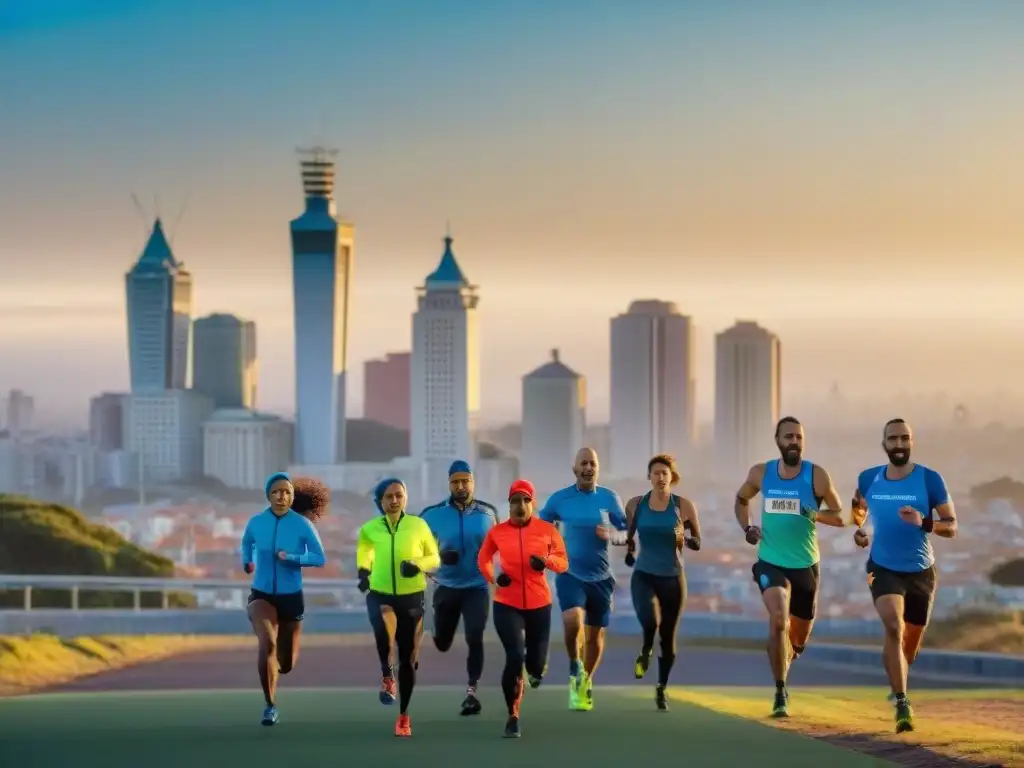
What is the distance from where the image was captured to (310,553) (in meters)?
16.3

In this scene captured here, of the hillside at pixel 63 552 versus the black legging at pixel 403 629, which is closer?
the black legging at pixel 403 629

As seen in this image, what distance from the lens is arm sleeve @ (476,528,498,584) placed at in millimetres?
16359

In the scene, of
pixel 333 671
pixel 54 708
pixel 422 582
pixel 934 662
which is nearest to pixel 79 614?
pixel 333 671

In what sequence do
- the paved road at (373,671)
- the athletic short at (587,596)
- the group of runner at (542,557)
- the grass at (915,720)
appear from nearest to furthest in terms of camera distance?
the grass at (915,720)
the group of runner at (542,557)
the athletic short at (587,596)
the paved road at (373,671)

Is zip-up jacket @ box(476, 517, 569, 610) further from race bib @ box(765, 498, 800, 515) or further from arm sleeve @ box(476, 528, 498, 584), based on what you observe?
race bib @ box(765, 498, 800, 515)

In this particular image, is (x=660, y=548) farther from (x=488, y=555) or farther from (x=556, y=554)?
(x=488, y=555)

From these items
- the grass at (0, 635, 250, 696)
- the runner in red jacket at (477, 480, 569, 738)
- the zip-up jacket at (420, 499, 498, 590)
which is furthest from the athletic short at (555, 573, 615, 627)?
the grass at (0, 635, 250, 696)

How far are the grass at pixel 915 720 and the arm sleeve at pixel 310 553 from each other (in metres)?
3.38

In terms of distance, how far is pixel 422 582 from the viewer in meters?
16.5

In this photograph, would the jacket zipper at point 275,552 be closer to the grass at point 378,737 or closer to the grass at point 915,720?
the grass at point 378,737

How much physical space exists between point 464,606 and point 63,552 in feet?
188

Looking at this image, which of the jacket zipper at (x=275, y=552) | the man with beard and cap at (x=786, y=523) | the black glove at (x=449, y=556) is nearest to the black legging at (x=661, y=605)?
the man with beard and cap at (x=786, y=523)

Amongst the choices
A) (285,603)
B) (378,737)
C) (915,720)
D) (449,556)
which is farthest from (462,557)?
(915,720)

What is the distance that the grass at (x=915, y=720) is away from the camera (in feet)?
49.3
